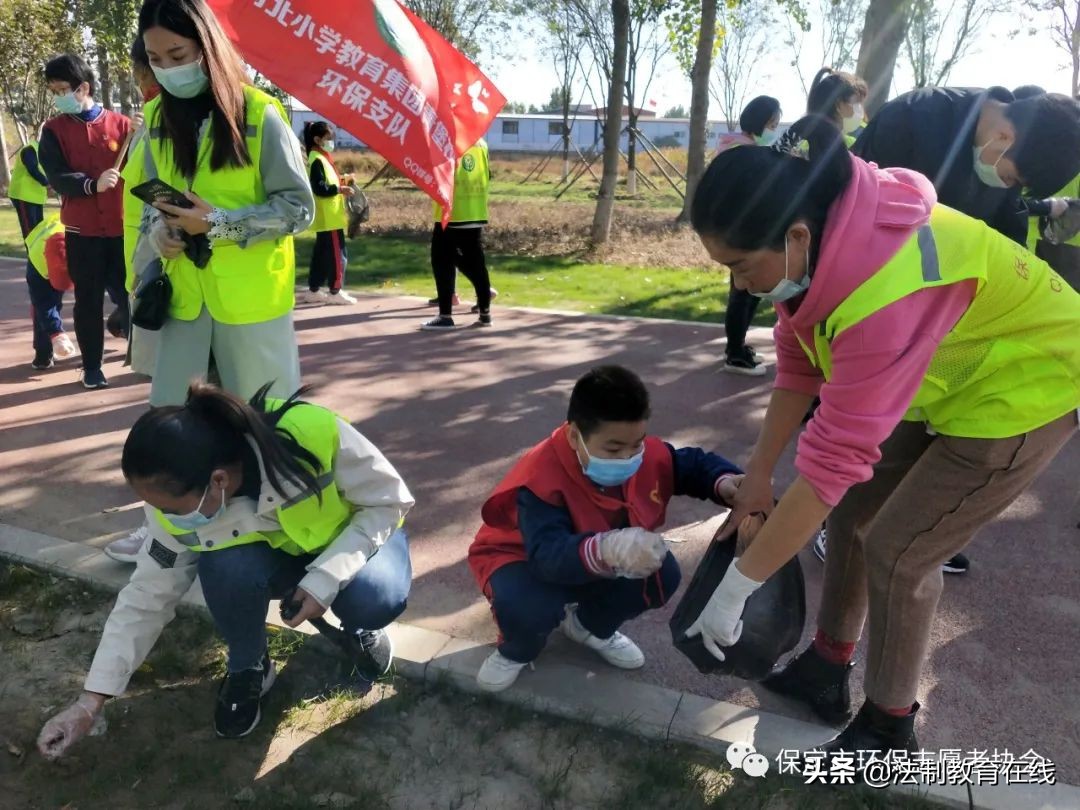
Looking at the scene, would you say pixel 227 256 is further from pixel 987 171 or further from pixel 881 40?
pixel 881 40

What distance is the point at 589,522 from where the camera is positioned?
2.46 metres

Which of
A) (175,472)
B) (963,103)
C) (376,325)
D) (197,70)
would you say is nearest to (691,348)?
(376,325)

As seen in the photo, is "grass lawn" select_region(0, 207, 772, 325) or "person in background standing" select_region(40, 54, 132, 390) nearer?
"person in background standing" select_region(40, 54, 132, 390)

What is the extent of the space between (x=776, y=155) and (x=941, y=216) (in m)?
0.42

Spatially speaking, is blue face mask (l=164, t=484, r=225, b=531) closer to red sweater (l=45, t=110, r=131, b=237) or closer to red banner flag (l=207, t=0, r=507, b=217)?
red banner flag (l=207, t=0, r=507, b=217)

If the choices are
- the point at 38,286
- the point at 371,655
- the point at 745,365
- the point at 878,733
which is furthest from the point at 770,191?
the point at 38,286

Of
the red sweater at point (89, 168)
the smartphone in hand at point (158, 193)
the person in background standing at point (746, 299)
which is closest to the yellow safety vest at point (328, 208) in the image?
the red sweater at point (89, 168)

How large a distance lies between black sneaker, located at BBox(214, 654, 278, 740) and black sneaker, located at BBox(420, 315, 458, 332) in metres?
4.91

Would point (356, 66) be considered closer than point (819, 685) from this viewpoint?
No

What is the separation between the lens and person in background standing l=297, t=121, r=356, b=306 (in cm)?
798

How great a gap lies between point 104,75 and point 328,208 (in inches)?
599

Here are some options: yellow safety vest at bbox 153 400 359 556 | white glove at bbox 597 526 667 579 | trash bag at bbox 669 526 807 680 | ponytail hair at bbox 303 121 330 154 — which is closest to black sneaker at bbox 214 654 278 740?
yellow safety vest at bbox 153 400 359 556

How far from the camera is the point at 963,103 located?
313cm

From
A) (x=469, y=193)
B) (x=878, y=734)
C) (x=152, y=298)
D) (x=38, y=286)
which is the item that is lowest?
(x=878, y=734)
